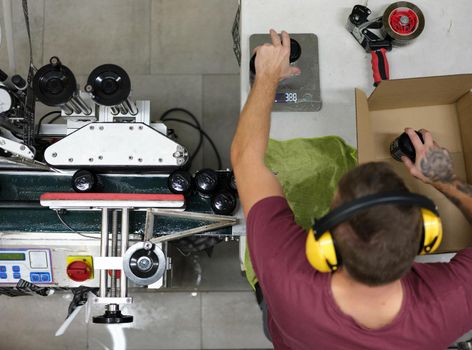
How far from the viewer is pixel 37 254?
4.77ft

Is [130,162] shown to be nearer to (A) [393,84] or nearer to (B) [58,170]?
(B) [58,170]

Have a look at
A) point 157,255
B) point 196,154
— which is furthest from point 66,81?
point 196,154

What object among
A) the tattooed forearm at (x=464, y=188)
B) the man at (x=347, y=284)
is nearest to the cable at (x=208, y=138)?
the man at (x=347, y=284)

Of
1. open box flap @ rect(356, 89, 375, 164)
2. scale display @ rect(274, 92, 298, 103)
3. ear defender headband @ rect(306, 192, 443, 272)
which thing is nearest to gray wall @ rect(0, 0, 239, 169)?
scale display @ rect(274, 92, 298, 103)

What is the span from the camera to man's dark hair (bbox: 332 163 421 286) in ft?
2.59

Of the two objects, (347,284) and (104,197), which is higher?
(104,197)

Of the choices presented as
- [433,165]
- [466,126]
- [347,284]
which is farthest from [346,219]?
[466,126]

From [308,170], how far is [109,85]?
62cm

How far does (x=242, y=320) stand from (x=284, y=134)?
108 centimetres

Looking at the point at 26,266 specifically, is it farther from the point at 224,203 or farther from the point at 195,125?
the point at 195,125

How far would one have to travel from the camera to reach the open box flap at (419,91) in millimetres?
1220

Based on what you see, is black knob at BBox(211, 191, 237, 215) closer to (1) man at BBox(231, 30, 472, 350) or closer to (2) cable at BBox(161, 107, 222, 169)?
(1) man at BBox(231, 30, 472, 350)

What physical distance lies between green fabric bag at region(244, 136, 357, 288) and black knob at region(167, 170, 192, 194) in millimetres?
254

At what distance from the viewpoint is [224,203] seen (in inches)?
55.9
